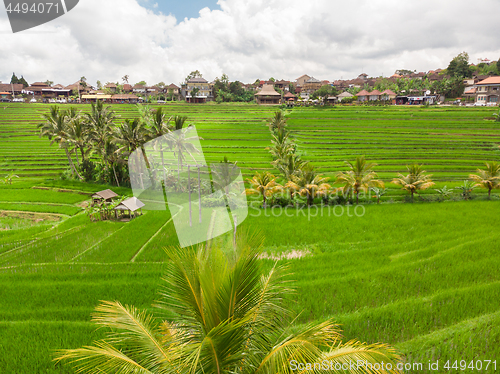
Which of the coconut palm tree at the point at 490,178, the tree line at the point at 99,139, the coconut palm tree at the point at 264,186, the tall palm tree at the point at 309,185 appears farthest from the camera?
the tree line at the point at 99,139

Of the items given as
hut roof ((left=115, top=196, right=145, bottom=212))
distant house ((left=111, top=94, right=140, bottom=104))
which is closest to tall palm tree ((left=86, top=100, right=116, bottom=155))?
hut roof ((left=115, top=196, right=145, bottom=212))

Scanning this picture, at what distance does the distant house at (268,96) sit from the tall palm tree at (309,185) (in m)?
45.0

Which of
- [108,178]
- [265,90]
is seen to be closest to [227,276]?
[108,178]

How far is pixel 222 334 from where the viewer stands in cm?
214

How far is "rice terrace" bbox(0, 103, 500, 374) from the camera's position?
16.2 feet

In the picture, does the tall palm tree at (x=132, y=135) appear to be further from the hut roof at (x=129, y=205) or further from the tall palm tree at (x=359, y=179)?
the tall palm tree at (x=359, y=179)

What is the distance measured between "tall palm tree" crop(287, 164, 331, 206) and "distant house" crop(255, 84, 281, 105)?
4497 centimetres

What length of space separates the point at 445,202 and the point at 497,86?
4472 centimetres

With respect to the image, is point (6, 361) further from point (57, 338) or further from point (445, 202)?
point (445, 202)

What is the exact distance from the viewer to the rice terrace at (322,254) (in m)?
4.93

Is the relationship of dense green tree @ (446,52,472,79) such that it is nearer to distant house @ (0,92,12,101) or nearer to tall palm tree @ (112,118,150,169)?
tall palm tree @ (112,118,150,169)

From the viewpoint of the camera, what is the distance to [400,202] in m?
16.7

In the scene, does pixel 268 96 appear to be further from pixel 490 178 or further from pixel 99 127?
pixel 490 178

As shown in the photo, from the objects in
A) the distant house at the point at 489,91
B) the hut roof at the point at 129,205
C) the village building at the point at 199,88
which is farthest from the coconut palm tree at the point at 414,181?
the village building at the point at 199,88
